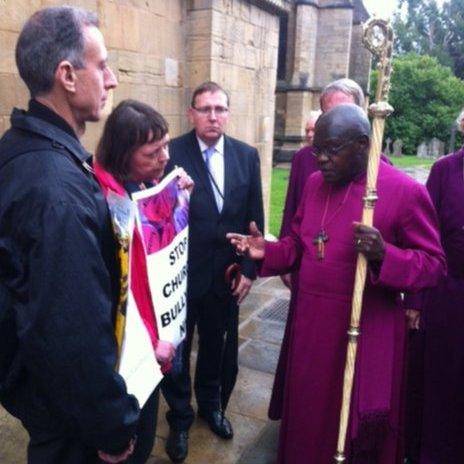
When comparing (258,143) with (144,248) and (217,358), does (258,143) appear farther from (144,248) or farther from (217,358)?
(144,248)

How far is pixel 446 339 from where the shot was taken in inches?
114

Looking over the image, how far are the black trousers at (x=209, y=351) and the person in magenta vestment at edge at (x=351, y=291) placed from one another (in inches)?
28.6

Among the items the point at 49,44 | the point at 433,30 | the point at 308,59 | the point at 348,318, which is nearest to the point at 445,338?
the point at 348,318

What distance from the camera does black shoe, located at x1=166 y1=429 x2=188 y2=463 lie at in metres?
2.86

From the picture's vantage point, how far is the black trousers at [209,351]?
2.94 meters

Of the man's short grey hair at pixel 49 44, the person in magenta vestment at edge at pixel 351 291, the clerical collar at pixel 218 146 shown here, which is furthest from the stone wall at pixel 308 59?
the man's short grey hair at pixel 49 44

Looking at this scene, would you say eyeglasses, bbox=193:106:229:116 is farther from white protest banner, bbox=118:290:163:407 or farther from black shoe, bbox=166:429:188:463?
black shoe, bbox=166:429:188:463

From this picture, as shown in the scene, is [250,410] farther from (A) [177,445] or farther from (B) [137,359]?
(B) [137,359]

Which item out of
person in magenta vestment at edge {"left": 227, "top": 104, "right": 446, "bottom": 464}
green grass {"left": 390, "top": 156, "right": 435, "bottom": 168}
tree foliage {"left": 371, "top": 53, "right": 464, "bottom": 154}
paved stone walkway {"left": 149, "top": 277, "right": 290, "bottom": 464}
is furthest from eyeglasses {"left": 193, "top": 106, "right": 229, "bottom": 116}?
tree foliage {"left": 371, "top": 53, "right": 464, "bottom": 154}

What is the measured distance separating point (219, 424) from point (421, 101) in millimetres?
36227

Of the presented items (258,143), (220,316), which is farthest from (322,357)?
(258,143)

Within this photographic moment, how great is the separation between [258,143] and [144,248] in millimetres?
4891

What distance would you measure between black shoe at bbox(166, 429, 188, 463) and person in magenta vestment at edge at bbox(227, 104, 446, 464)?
703 millimetres

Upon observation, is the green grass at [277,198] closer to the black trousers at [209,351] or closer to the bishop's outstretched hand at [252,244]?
the black trousers at [209,351]
